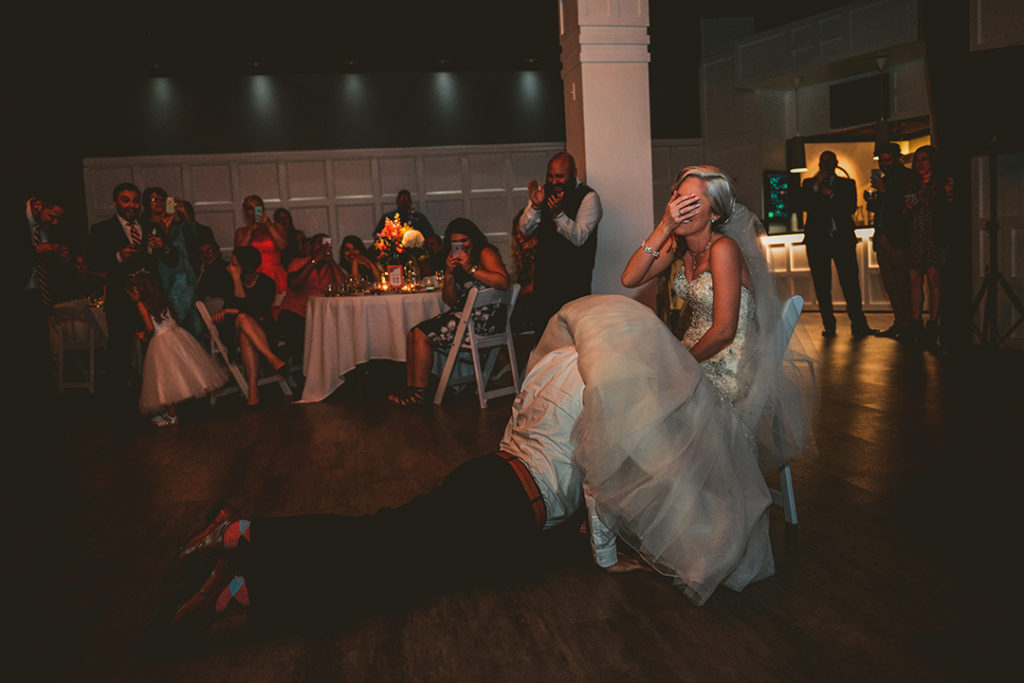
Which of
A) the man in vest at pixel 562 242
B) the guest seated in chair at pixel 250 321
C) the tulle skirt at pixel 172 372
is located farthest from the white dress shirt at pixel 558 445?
the guest seated in chair at pixel 250 321

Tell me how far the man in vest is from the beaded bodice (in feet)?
5.57

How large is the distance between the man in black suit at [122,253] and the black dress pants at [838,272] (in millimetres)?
6128

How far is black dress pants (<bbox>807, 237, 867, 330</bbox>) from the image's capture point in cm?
755

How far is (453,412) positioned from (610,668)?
322cm

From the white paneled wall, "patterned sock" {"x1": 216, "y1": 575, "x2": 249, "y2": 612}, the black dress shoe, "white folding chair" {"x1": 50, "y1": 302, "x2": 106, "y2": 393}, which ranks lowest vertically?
the black dress shoe

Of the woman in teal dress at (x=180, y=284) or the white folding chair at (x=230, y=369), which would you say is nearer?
the white folding chair at (x=230, y=369)

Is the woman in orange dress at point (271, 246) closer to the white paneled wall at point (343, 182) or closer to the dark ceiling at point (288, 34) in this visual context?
the dark ceiling at point (288, 34)

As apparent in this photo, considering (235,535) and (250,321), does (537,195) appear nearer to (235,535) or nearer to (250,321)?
(250,321)

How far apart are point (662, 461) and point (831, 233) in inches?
258

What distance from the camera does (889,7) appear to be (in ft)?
27.0

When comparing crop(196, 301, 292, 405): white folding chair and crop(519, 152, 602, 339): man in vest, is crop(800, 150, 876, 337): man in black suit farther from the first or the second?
crop(196, 301, 292, 405): white folding chair

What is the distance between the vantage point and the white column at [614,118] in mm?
4746

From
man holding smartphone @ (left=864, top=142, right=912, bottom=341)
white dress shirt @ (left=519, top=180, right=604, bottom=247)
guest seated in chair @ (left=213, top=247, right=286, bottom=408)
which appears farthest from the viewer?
man holding smartphone @ (left=864, top=142, right=912, bottom=341)

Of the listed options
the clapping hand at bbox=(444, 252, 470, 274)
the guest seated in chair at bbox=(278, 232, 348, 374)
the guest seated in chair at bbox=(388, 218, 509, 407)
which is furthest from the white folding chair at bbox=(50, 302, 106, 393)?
the clapping hand at bbox=(444, 252, 470, 274)
